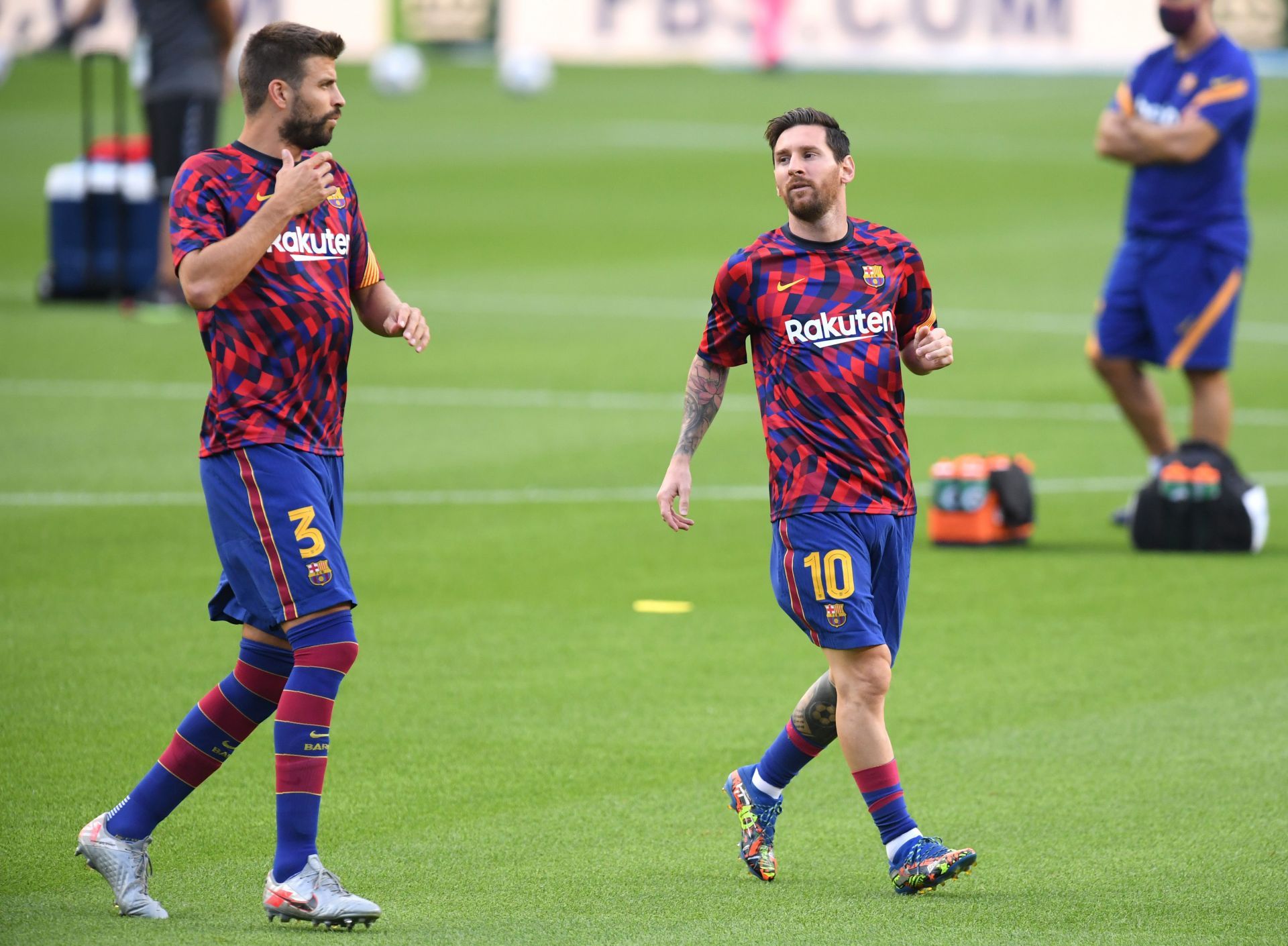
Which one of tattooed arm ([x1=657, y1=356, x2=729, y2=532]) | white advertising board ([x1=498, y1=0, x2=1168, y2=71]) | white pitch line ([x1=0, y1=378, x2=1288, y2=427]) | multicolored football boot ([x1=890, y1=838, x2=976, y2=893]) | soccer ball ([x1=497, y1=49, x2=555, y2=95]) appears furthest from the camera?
white advertising board ([x1=498, y1=0, x2=1168, y2=71])

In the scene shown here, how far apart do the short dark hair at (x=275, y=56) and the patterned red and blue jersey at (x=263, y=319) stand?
176 millimetres

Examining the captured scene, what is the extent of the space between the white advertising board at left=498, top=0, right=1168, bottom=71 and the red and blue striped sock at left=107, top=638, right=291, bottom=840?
41615 millimetres

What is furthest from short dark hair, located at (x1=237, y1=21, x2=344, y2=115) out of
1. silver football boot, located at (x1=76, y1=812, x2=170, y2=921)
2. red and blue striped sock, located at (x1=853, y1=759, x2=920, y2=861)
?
red and blue striped sock, located at (x1=853, y1=759, x2=920, y2=861)

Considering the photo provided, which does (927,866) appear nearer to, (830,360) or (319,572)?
(830,360)

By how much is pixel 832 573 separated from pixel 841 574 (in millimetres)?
26

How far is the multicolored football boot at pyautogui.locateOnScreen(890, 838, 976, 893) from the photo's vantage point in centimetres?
579

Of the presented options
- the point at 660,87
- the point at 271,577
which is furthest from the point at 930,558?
the point at 660,87

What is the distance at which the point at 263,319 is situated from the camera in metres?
5.68

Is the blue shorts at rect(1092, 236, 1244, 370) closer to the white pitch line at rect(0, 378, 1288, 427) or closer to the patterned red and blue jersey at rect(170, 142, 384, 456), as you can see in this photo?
the white pitch line at rect(0, 378, 1288, 427)

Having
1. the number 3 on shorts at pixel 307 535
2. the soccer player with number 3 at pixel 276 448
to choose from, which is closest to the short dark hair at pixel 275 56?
the soccer player with number 3 at pixel 276 448

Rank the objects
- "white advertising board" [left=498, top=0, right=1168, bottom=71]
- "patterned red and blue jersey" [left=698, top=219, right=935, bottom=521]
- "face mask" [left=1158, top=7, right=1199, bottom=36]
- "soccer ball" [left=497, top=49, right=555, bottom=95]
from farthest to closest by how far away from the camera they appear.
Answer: "white advertising board" [left=498, top=0, right=1168, bottom=71] → "soccer ball" [left=497, top=49, right=555, bottom=95] → "face mask" [left=1158, top=7, right=1199, bottom=36] → "patterned red and blue jersey" [left=698, top=219, right=935, bottom=521]

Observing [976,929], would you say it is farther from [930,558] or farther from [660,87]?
[660,87]

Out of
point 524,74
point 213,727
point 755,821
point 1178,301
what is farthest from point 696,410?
point 524,74

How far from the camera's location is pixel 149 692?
26.7 feet
